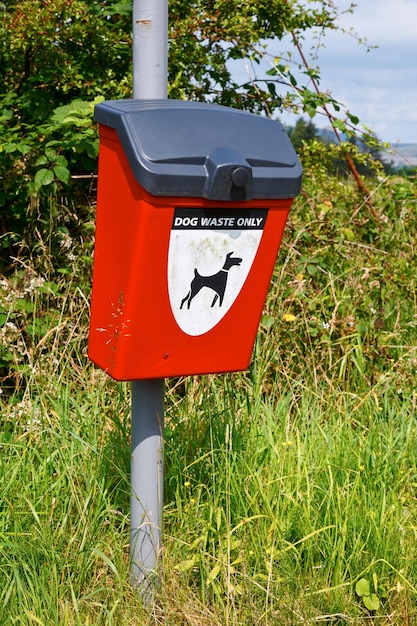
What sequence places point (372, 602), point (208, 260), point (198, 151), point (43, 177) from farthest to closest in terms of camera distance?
1. point (43, 177)
2. point (372, 602)
3. point (208, 260)
4. point (198, 151)

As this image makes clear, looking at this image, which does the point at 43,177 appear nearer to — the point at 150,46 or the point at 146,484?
the point at 150,46

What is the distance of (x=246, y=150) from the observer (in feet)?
7.41

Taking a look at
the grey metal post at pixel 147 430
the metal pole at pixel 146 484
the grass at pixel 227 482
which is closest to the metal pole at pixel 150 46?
the grey metal post at pixel 147 430

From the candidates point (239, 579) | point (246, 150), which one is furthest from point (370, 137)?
point (239, 579)

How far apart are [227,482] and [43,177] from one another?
1765 millimetres

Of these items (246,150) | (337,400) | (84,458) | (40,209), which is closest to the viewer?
(246,150)

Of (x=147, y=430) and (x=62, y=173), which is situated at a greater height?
(x=62, y=173)

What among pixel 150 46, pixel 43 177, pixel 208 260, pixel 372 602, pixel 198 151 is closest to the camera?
pixel 198 151

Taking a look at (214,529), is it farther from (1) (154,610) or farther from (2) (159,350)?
(2) (159,350)

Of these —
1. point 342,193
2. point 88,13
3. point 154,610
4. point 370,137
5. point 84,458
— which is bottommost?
point 154,610

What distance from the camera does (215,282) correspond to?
7.55ft

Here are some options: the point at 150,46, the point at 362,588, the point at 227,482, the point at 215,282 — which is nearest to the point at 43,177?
the point at 150,46

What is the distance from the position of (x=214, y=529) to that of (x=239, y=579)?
17 centimetres

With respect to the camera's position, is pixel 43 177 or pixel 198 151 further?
pixel 43 177
